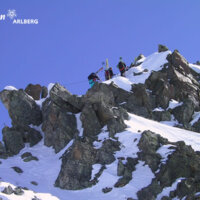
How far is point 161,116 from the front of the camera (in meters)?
Answer: 36.4

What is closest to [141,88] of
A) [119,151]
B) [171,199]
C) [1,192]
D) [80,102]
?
[80,102]

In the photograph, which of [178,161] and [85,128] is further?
[85,128]

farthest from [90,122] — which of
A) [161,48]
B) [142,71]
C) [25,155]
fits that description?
[161,48]

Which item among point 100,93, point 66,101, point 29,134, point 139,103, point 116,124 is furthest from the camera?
point 139,103

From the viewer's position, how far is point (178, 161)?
2283 cm

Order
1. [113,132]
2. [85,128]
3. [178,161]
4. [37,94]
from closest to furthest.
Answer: [178,161]
[113,132]
[85,128]
[37,94]

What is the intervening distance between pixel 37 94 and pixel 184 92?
1826 centimetres

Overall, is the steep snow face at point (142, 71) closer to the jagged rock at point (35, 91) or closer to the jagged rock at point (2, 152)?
the jagged rock at point (35, 91)

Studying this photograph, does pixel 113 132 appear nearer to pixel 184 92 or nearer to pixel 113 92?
pixel 113 92

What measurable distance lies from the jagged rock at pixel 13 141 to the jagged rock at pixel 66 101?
5004 mm

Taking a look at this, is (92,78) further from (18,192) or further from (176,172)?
(18,192)

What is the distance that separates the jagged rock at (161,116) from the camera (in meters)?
36.1

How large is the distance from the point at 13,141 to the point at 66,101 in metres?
6.70

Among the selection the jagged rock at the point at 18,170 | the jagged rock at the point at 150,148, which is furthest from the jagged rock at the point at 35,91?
the jagged rock at the point at 150,148
